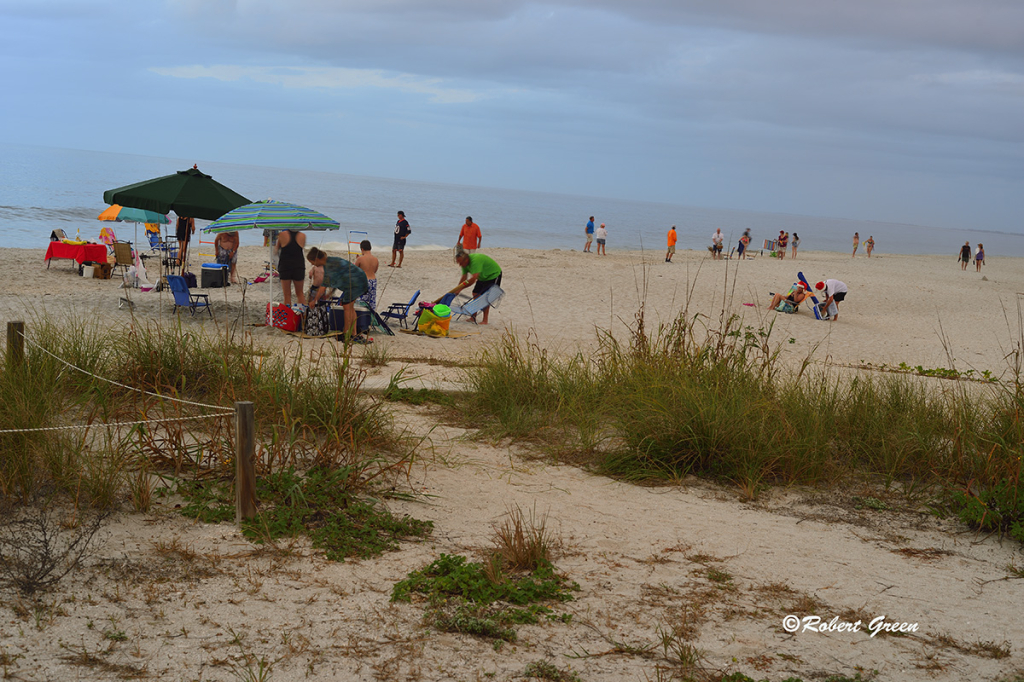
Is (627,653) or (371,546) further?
(371,546)

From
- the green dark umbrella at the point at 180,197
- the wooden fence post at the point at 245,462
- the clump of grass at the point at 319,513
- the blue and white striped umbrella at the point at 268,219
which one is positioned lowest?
the clump of grass at the point at 319,513

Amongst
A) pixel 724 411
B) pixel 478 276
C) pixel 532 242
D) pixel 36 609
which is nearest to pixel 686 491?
pixel 724 411

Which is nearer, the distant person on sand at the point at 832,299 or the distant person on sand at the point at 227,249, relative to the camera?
the distant person on sand at the point at 227,249

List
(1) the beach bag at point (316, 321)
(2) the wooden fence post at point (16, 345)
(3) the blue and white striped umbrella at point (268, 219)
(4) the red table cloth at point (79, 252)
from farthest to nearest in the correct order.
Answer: (4) the red table cloth at point (79, 252), (1) the beach bag at point (316, 321), (3) the blue and white striped umbrella at point (268, 219), (2) the wooden fence post at point (16, 345)

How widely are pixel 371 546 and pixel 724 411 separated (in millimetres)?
2604

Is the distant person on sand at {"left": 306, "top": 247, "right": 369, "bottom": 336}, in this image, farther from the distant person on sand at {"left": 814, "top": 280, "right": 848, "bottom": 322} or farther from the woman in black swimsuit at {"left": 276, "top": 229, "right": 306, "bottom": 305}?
the distant person on sand at {"left": 814, "top": 280, "right": 848, "bottom": 322}

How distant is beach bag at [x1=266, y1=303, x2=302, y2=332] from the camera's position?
10250 millimetres

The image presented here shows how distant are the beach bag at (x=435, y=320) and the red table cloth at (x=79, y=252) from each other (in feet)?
28.7

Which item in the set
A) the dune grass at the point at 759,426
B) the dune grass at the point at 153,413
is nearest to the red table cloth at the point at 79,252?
the dune grass at the point at 153,413

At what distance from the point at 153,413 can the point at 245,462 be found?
1382 mm

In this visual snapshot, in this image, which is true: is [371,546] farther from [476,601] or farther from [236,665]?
[236,665]

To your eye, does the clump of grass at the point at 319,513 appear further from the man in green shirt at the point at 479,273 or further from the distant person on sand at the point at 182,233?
the distant person on sand at the point at 182,233

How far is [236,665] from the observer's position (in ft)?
9.53

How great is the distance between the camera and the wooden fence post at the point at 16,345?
466cm
